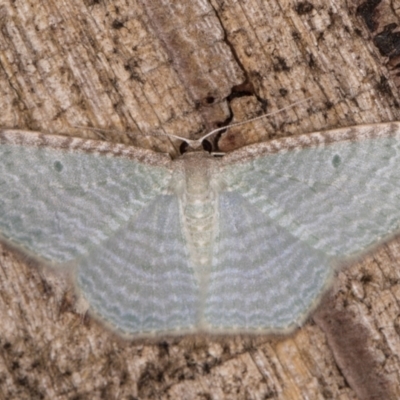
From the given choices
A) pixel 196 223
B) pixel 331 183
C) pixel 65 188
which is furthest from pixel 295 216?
pixel 65 188

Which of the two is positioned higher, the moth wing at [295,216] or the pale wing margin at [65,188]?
the pale wing margin at [65,188]

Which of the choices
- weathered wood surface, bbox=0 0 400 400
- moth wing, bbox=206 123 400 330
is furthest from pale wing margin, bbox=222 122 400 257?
weathered wood surface, bbox=0 0 400 400

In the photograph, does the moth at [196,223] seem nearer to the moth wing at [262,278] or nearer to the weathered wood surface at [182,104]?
the moth wing at [262,278]

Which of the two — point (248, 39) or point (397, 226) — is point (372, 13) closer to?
point (248, 39)

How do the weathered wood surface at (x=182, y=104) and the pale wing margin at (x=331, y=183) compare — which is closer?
the pale wing margin at (x=331, y=183)

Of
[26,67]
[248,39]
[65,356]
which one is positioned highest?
[26,67]

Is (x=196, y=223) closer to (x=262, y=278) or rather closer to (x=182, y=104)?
(x=262, y=278)

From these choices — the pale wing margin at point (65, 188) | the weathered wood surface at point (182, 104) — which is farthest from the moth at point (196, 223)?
the weathered wood surface at point (182, 104)

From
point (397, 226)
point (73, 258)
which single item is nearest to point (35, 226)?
point (73, 258)
